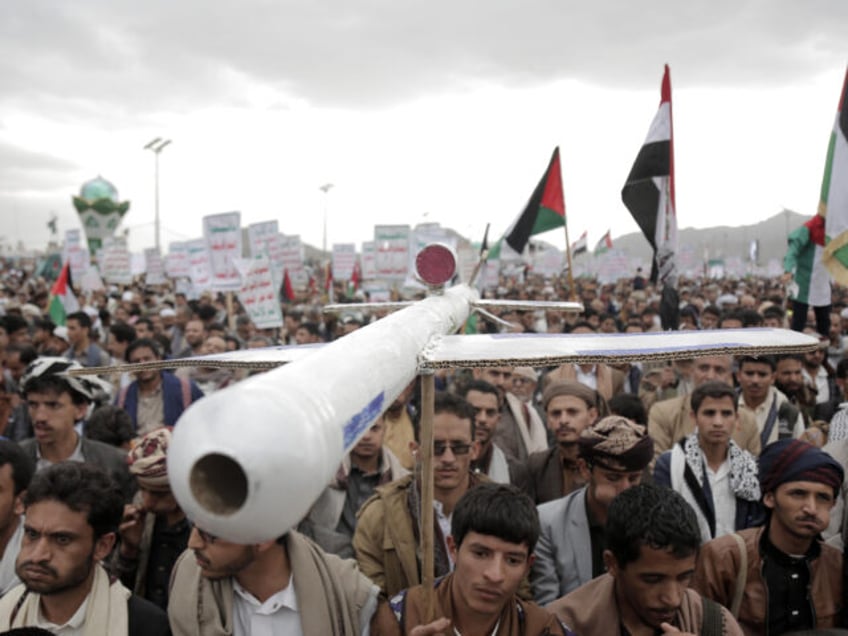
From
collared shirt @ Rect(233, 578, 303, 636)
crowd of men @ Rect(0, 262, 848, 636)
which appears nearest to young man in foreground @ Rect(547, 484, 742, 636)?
crowd of men @ Rect(0, 262, 848, 636)

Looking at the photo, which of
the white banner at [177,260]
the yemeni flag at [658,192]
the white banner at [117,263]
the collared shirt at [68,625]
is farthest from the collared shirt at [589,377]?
the white banner at [117,263]

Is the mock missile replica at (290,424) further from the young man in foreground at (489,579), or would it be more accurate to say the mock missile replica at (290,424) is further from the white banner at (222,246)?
the white banner at (222,246)

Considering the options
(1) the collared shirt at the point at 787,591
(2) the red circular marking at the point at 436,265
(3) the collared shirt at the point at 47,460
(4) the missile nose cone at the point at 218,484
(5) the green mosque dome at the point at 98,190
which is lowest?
(1) the collared shirt at the point at 787,591

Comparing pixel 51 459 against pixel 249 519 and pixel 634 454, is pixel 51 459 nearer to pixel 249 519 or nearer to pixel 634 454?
pixel 634 454

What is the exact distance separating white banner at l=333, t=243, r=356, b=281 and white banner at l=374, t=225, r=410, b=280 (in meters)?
4.64

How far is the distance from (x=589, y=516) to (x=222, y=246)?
940 cm

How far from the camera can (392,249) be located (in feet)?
54.2

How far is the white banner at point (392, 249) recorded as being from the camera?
1636cm

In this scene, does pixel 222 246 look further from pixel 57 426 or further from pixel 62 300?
pixel 57 426

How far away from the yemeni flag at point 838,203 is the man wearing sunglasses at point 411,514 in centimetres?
299

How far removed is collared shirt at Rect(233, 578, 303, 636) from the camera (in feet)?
7.40

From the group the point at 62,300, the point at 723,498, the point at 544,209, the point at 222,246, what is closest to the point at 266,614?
the point at 723,498

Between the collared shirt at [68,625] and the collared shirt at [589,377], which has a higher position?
the collared shirt at [589,377]

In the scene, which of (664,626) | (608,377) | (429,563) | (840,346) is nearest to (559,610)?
(664,626)
